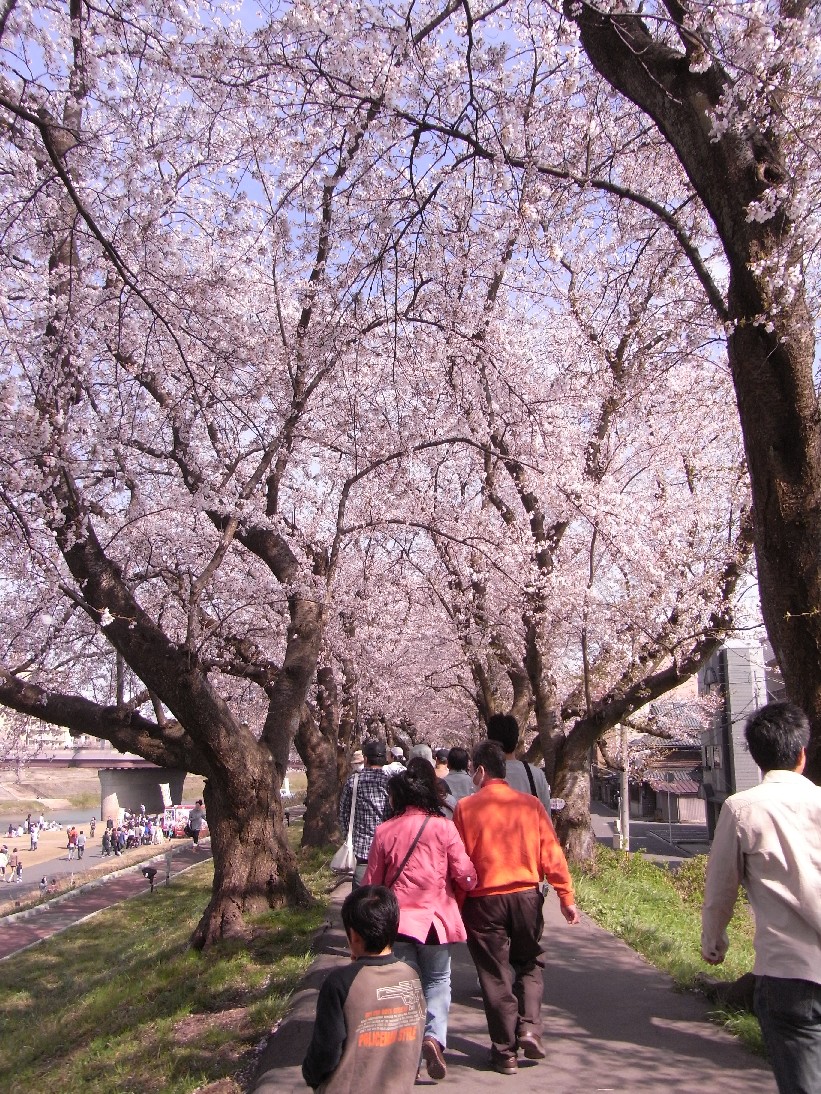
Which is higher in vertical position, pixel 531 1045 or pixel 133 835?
pixel 531 1045

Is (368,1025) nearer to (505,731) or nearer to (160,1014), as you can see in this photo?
(505,731)

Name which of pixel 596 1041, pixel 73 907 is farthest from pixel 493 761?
pixel 73 907

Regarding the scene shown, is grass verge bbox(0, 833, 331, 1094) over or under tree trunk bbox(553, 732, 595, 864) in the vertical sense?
under

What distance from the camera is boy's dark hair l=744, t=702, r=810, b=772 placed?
284 centimetres

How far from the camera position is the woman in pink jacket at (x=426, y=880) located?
3920mm

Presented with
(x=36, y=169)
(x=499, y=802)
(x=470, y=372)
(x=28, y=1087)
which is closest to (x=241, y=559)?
(x=470, y=372)

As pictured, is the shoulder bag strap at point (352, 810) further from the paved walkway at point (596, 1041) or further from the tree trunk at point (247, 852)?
the tree trunk at point (247, 852)

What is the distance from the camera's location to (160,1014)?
6.56 m

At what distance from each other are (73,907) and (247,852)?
51.1ft

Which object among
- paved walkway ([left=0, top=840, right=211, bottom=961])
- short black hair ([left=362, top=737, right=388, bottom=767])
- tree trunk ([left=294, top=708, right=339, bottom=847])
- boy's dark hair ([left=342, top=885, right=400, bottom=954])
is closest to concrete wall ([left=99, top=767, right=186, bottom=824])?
paved walkway ([left=0, top=840, right=211, bottom=961])

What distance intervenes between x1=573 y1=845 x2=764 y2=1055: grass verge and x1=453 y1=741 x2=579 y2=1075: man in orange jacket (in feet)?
3.83

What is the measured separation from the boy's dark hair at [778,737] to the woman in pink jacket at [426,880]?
5.32 ft

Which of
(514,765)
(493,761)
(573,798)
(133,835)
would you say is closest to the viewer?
(493,761)

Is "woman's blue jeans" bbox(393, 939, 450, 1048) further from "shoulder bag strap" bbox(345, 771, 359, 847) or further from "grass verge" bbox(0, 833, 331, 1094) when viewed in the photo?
"shoulder bag strap" bbox(345, 771, 359, 847)
